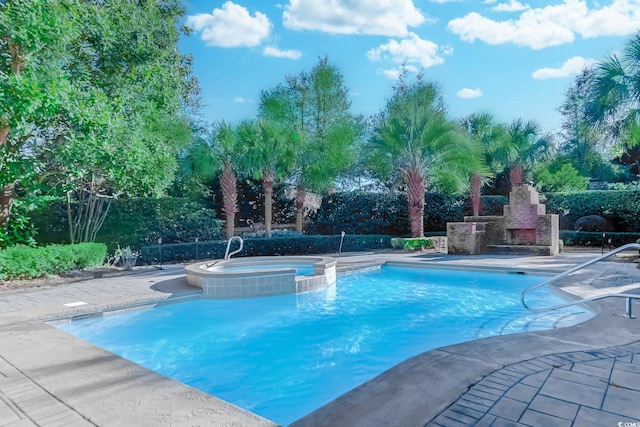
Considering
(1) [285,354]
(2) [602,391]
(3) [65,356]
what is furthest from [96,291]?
(2) [602,391]

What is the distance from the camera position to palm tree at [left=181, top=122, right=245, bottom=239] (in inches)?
609

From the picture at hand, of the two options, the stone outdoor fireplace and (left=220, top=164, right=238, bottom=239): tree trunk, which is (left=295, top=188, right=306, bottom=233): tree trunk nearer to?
(left=220, top=164, right=238, bottom=239): tree trunk

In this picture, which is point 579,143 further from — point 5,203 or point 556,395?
point 5,203

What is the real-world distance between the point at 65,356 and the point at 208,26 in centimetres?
1526

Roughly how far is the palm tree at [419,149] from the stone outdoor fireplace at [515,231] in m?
2.32

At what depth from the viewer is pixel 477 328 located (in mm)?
6559

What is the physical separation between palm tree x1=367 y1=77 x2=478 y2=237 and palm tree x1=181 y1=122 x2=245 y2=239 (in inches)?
222

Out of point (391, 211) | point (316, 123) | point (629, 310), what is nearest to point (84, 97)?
point (629, 310)

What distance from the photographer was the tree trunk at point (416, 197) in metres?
16.8

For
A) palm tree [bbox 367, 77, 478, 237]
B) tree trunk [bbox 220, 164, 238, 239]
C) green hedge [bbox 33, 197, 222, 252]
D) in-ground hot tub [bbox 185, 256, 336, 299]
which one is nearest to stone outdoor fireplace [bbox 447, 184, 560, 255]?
palm tree [bbox 367, 77, 478, 237]

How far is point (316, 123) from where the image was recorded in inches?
925

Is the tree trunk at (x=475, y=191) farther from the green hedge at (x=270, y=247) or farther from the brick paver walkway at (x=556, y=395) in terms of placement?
the brick paver walkway at (x=556, y=395)

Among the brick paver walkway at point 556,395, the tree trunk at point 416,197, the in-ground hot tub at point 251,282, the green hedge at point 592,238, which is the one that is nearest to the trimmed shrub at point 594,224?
the green hedge at point 592,238

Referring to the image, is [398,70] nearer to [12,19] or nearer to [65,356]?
[12,19]
